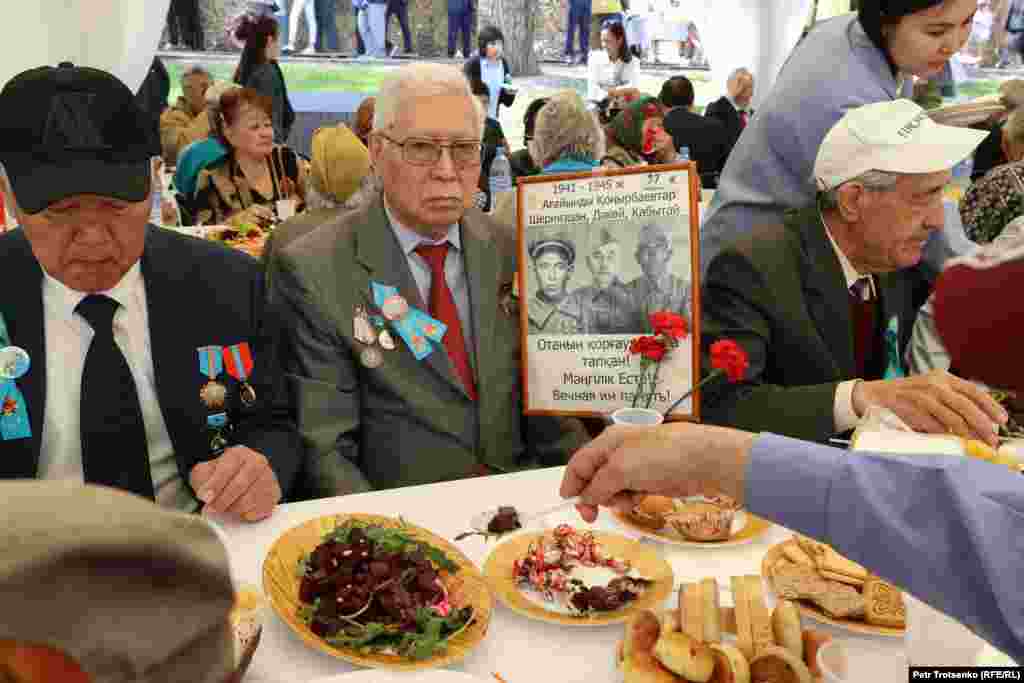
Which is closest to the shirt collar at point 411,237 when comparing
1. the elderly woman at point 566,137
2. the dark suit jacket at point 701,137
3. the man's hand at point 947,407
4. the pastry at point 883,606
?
the man's hand at point 947,407

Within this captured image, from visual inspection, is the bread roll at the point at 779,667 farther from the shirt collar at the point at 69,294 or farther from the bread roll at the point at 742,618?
the shirt collar at the point at 69,294

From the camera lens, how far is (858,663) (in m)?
1.34

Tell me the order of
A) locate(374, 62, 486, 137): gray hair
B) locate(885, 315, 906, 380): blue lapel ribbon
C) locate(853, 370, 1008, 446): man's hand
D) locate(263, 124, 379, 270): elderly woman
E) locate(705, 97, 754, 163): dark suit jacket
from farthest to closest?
locate(705, 97, 754, 163): dark suit jacket, locate(263, 124, 379, 270): elderly woman, locate(885, 315, 906, 380): blue lapel ribbon, locate(374, 62, 486, 137): gray hair, locate(853, 370, 1008, 446): man's hand

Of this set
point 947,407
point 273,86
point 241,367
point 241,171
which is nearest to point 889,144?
point 947,407

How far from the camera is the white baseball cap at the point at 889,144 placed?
97.7 inches

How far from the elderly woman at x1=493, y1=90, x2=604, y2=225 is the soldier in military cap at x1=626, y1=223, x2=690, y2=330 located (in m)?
2.09

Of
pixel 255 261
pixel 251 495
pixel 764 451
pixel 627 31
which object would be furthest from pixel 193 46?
pixel 764 451

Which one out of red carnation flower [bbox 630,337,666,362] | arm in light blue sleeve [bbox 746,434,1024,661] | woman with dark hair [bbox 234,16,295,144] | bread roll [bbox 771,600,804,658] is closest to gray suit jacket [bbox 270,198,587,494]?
red carnation flower [bbox 630,337,666,362]

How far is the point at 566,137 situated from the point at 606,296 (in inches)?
89.6

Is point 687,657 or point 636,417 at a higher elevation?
point 636,417

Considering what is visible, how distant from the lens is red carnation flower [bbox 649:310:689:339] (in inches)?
86.6

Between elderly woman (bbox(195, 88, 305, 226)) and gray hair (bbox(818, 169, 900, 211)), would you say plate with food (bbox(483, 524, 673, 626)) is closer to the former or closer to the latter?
gray hair (bbox(818, 169, 900, 211))

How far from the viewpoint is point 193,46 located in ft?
34.1

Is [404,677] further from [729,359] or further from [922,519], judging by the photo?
→ [729,359]
